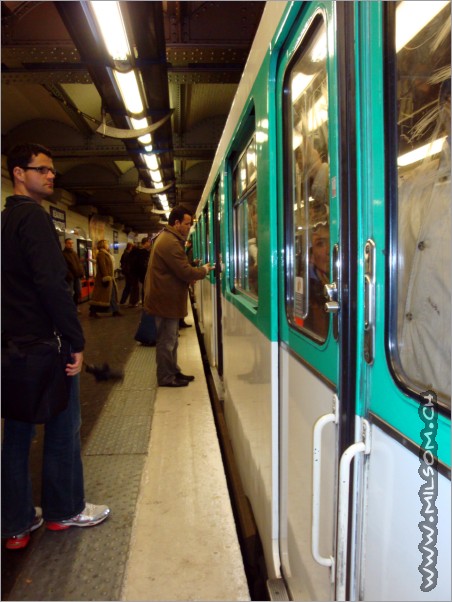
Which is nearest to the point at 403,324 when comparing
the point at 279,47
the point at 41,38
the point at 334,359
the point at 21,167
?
the point at 334,359

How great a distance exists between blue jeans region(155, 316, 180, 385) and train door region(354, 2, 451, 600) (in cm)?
357

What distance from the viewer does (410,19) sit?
0.87 m

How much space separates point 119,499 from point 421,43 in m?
2.63

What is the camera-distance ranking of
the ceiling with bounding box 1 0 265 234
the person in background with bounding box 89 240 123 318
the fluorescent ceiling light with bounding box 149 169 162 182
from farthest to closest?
the person in background with bounding box 89 240 123 318 → the fluorescent ceiling light with bounding box 149 169 162 182 → the ceiling with bounding box 1 0 265 234

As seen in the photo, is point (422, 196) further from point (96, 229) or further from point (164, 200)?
point (96, 229)

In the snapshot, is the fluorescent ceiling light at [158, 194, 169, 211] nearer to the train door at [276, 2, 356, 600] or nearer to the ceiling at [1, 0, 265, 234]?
the ceiling at [1, 0, 265, 234]

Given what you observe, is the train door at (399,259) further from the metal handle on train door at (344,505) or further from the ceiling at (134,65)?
the ceiling at (134,65)

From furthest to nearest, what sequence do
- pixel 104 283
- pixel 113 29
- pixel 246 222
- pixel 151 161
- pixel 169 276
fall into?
pixel 104 283 < pixel 151 161 < pixel 169 276 < pixel 113 29 < pixel 246 222

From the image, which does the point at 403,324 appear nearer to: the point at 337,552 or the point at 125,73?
the point at 337,552

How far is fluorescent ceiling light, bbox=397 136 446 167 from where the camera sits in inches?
34.1

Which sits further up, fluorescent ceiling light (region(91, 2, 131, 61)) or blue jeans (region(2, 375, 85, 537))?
fluorescent ceiling light (region(91, 2, 131, 61))

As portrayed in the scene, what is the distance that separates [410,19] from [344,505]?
A: 1018 mm

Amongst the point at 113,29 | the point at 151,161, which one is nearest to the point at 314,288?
the point at 113,29

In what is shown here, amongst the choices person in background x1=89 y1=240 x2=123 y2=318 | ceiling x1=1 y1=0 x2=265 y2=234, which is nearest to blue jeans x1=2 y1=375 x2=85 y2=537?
ceiling x1=1 y1=0 x2=265 y2=234
